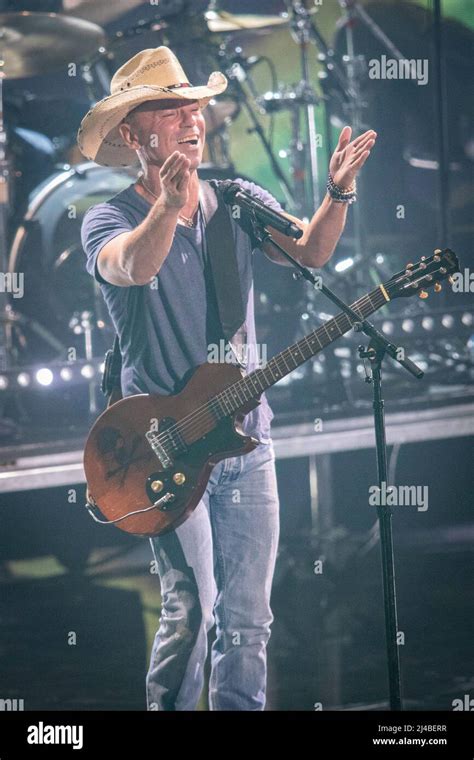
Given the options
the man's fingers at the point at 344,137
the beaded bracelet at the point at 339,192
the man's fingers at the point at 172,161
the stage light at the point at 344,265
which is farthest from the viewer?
the stage light at the point at 344,265

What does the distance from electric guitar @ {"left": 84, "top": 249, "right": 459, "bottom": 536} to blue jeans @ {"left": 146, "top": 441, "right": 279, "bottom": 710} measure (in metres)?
0.07

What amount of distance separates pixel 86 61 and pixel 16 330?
4.53 feet

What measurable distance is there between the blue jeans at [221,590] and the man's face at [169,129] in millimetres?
953

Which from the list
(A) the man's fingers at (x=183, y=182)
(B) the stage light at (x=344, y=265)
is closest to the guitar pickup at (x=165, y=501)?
(A) the man's fingers at (x=183, y=182)

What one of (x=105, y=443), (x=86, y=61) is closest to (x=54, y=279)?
(x=86, y=61)

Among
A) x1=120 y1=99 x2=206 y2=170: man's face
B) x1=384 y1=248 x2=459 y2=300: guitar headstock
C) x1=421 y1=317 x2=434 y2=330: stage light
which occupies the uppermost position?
x1=120 y1=99 x2=206 y2=170: man's face

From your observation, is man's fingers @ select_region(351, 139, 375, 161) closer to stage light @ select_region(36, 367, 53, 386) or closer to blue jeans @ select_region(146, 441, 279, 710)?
blue jeans @ select_region(146, 441, 279, 710)

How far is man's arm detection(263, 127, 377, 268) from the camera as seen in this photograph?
125 inches

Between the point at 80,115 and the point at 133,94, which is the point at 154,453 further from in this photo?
the point at 80,115

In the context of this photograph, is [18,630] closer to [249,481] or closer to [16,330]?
[16,330]

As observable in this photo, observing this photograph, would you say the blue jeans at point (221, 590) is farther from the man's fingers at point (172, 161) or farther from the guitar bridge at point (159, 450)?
the man's fingers at point (172, 161)

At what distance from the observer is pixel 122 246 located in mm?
3055

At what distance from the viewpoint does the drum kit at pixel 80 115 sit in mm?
5098

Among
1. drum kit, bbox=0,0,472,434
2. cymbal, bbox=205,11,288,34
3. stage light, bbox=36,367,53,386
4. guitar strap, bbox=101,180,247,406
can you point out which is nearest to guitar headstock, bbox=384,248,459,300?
guitar strap, bbox=101,180,247,406
